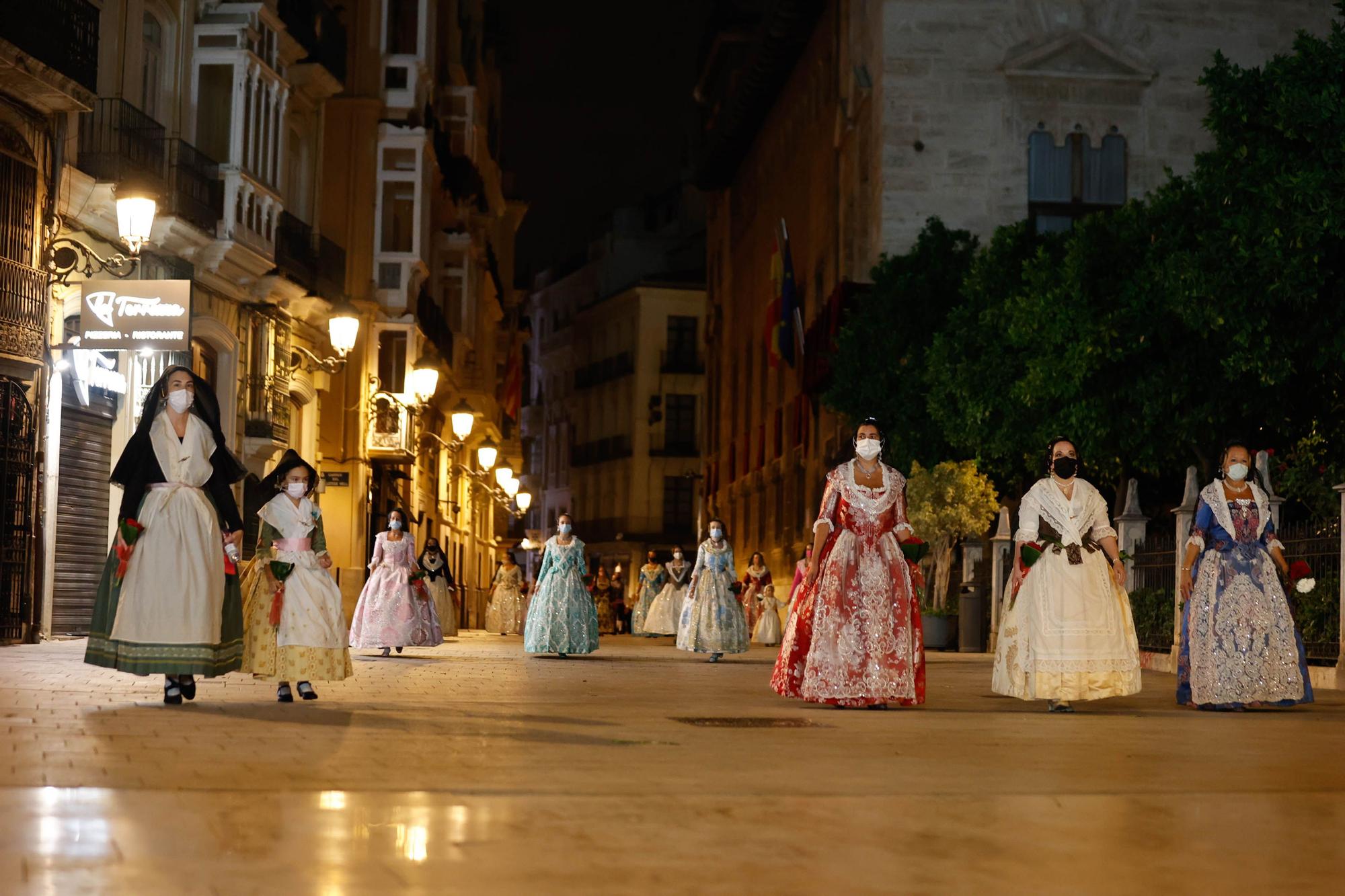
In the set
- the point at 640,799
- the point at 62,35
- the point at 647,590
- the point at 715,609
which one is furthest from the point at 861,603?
the point at 647,590

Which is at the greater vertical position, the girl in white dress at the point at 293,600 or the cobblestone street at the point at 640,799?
the girl in white dress at the point at 293,600

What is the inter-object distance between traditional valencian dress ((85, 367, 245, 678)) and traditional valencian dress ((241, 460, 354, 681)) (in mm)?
547

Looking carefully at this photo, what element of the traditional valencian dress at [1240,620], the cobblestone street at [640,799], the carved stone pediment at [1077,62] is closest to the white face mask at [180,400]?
the cobblestone street at [640,799]

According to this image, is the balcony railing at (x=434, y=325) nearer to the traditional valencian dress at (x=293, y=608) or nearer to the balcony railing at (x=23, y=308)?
the balcony railing at (x=23, y=308)

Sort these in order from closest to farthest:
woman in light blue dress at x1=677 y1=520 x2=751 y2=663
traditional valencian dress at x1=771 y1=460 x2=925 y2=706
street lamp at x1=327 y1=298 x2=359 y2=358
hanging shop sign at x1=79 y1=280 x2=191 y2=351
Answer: traditional valencian dress at x1=771 y1=460 x2=925 y2=706 → hanging shop sign at x1=79 y1=280 x2=191 y2=351 → woman in light blue dress at x1=677 y1=520 x2=751 y2=663 → street lamp at x1=327 y1=298 x2=359 y2=358

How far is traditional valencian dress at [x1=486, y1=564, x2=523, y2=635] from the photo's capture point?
1768 inches

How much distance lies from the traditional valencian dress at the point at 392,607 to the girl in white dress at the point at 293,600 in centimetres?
1268

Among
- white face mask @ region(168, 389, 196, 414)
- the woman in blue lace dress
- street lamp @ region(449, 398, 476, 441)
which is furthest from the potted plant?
white face mask @ region(168, 389, 196, 414)

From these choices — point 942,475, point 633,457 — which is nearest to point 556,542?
point 942,475

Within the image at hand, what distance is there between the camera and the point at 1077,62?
44.4 meters

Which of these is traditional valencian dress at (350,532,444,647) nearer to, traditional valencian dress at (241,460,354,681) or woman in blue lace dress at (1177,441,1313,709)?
traditional valencian dress at (241,460,354,681)

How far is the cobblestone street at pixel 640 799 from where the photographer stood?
5.59 metres

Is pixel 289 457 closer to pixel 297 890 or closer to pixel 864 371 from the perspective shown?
pixel 297 890

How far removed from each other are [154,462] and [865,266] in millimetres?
33362
